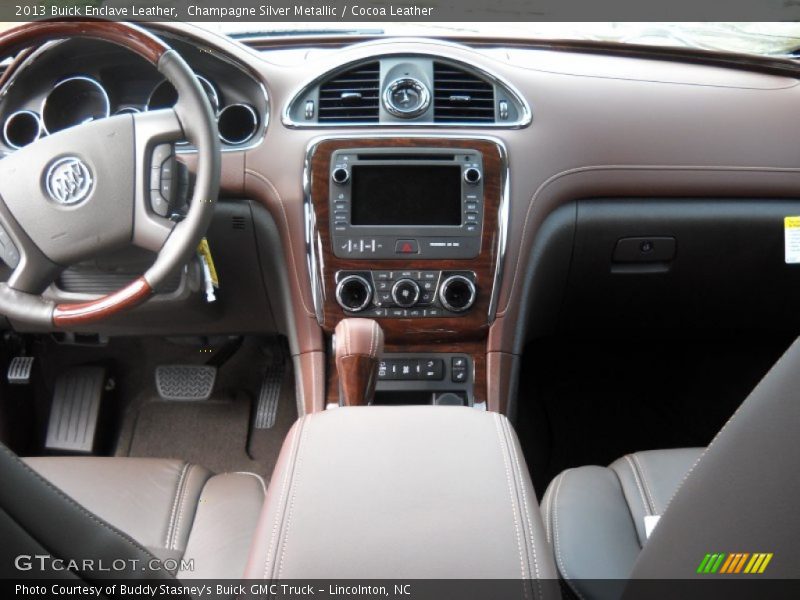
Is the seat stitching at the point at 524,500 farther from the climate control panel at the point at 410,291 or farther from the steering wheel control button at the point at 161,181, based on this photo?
the steering wheel control button at the point at 161,181

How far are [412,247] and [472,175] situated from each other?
194 millimetres

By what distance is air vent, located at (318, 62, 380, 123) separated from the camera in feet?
5.28

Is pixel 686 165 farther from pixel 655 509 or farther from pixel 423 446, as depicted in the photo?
pixel 423 446

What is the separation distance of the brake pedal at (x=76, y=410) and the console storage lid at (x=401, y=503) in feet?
3.93

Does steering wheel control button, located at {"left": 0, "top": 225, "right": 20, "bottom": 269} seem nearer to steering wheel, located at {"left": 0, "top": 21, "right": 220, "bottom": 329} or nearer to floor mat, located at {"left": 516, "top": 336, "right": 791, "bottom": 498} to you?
steering wheel, located at {"left": 0, "top": 21, "right": 220, "bottom": 329}

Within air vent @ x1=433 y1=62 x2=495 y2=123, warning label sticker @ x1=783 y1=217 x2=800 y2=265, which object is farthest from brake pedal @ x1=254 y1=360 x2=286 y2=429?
warning label sticker @ x1=783 y1=217 x2=800 y2=265

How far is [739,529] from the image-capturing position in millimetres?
662

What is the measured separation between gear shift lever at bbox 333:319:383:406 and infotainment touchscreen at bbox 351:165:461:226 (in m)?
0.34

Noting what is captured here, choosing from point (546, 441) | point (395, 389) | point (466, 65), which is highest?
point (466, 65)

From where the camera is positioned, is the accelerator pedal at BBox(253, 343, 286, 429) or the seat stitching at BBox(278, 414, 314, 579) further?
the accelerator pedal at BBox(253, 343, 286, 429)

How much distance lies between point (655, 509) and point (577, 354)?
102 cm

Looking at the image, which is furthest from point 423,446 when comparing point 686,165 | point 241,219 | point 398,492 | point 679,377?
point 679,377

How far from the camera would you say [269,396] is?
2172mm

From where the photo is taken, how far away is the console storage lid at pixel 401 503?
83cm
